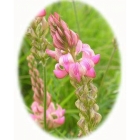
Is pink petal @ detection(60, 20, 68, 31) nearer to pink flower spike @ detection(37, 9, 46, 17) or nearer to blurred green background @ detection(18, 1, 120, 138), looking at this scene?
pink flower spike @ detection(37, 9, 46, 17)

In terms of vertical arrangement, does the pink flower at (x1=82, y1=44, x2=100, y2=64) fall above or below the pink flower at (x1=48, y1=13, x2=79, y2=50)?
below

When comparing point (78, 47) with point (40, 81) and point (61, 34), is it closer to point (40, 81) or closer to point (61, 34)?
point (61, 34)

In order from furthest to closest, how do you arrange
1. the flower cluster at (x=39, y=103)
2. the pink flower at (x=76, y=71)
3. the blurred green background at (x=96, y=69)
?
the blurred green background at (x=96, y=69) < the flower cluster at (x=39, y=103) < the pink flower at (x=76, y=71)

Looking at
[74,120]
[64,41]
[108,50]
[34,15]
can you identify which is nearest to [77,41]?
[64,41]

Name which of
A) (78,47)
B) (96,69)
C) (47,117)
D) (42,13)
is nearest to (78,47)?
(78,47)

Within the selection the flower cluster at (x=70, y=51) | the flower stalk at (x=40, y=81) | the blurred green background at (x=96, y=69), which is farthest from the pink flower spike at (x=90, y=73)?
the blurred green background at (x=96, y=69)

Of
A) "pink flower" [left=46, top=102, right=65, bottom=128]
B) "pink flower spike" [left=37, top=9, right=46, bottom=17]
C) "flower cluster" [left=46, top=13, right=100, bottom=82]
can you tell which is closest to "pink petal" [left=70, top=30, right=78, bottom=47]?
"flower cluster" [left=46, top=13, right=100, bottom=82]

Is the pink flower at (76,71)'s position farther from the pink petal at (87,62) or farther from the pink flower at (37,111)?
the pink flower at (37,111)
